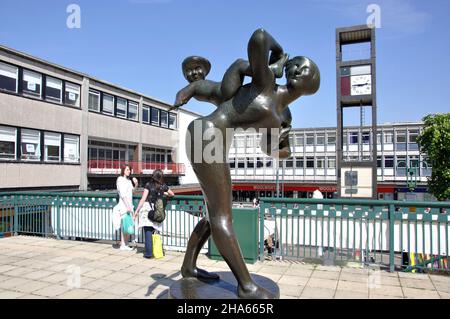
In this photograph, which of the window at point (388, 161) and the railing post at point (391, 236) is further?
the window at point (388, 161)

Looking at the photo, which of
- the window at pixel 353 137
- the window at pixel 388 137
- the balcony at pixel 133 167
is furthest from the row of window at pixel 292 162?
the balcony at pixel 133 167

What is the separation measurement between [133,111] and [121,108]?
1.72 m

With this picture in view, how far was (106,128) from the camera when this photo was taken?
96.4ft

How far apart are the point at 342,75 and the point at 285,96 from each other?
1896cm

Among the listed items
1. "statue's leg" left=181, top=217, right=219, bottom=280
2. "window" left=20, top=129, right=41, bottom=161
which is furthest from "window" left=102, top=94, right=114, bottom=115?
"statue's leg" left=181, top=217, right=219, bottom=280

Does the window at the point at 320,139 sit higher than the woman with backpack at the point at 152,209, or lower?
higher

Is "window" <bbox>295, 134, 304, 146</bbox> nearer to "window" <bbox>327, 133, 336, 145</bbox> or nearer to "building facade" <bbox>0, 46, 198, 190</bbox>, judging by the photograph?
"window" <bbox>327, 133, 336, 145</bbox>

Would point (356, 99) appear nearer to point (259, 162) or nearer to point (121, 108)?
point (121, 108)

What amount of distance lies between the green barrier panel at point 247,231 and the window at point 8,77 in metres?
19.0

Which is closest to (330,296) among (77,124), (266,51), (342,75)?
(266,51)

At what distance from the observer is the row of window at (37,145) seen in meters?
20.5

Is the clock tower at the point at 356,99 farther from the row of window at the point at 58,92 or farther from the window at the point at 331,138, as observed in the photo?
the window at the point at 331,138

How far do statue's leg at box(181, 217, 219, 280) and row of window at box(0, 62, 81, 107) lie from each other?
A: 67.9 feet
